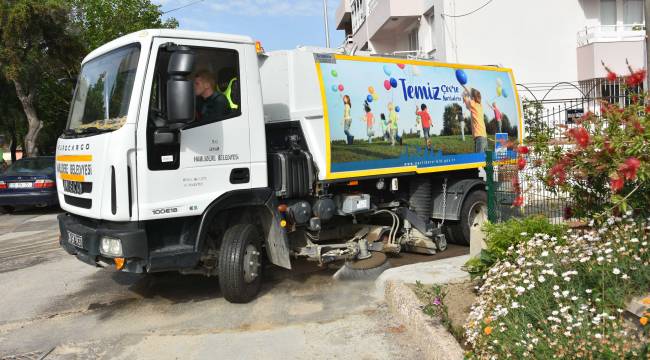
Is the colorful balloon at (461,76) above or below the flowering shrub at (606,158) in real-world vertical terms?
above

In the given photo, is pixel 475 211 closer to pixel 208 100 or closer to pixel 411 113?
pixel 411 113

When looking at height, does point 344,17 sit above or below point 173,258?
above

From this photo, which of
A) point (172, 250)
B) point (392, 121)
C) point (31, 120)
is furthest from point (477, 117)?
point (31, 120)

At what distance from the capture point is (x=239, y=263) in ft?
18.9

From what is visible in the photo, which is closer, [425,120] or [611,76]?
[611,76]

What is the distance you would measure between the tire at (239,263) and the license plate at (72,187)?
58.3 inches

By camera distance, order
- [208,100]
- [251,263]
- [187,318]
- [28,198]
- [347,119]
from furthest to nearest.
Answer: [28,198] → [347,119] → [251,263] → [187,318] → [208,100]

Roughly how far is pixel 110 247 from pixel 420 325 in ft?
9.40

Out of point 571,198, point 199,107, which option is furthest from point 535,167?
point 199,107

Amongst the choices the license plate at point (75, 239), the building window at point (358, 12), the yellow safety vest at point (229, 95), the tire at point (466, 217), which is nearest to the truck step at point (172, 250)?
the license plate at point (75, 239)

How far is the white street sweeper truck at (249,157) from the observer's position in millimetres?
5215

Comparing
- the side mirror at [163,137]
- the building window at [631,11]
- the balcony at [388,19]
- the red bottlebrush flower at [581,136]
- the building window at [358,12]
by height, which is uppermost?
the building window at [358,12]

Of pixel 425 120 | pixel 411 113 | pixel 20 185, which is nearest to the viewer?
pixel 411 113

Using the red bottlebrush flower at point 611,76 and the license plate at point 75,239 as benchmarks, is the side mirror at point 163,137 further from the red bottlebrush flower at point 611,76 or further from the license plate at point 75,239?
the red bottlebrush flower at point 611,76
